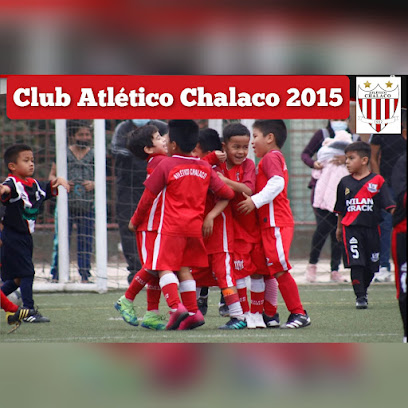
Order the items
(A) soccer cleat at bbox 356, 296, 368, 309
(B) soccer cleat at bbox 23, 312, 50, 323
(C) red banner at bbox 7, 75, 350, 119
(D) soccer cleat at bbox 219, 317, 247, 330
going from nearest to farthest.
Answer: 1. (C) red banner at bbox 7, 75, 350, 119
2. (D) soccer cleat at bbox 219, 317, 247, 330
3. (B) soccer cleat at bbox 23, 312, 50, 323
4. (A) soccer cleat at bbox 356, 296, 368, 309

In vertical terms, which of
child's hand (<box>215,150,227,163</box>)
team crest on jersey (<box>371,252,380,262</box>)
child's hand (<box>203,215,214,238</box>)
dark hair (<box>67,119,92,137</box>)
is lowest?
team crest on jersey (<box>371,252,380,262</box>)

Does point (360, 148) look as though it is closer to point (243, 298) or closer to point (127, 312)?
point (243, 298)

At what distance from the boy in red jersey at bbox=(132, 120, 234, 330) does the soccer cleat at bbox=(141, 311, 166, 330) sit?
0.12 meters

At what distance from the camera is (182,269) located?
425cm

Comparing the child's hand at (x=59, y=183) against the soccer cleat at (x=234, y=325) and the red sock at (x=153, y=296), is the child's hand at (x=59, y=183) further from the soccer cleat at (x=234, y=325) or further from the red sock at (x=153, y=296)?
the soccer cleat at (x=234, y=325)

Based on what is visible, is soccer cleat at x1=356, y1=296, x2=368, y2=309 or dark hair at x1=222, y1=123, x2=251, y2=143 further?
soccer cleat at x1=356, y1=296, x2=368, y2=309

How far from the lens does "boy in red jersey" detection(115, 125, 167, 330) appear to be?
4.24m

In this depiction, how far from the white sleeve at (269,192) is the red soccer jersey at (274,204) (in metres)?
0.03

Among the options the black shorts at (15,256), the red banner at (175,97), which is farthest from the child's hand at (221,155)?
the red banner at (175,97)

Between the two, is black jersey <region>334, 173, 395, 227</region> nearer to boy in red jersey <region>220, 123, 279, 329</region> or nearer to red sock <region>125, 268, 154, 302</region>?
boy in red jersey <region>220, 123, 279, 329</region>

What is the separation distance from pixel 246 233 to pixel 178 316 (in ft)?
2.15

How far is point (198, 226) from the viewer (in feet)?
13.5

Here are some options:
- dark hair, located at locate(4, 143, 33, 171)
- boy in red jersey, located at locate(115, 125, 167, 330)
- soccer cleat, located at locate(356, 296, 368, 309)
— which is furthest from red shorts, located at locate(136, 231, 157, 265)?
soccer cleat, located at locate(356, 296, 368, 309)

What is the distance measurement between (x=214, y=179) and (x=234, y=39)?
195 cm
